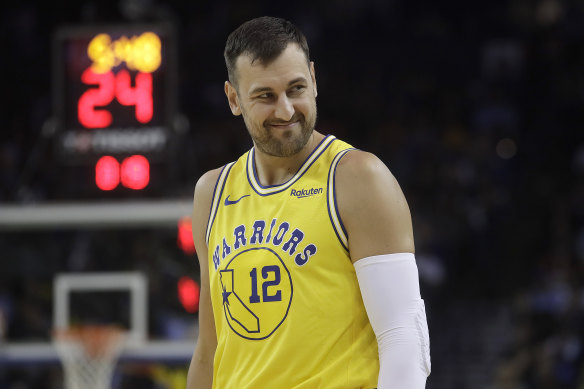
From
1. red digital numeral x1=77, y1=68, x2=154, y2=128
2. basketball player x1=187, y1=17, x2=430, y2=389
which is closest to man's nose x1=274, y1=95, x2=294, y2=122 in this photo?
basketball player x1=187, y1=17, x2=430, y2=389

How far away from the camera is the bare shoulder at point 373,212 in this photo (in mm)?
2572

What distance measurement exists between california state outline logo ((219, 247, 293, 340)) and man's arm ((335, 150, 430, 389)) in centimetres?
20

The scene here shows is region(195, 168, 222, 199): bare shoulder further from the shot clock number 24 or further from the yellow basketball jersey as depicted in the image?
the shot clock number 24

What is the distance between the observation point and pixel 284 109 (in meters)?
2.65

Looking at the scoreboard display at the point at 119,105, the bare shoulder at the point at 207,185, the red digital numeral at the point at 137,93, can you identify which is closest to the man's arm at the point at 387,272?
the bare shoulder at the point at 207,185

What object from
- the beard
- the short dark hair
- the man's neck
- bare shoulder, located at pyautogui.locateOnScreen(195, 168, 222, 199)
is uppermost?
the short dark hair

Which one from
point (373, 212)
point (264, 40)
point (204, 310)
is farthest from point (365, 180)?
point (204, 310)

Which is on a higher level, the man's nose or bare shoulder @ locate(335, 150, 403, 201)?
the man's nose

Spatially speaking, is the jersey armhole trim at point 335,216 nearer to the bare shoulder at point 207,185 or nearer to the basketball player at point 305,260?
the basketball player at point 305,260

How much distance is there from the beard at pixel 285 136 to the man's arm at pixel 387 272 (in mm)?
196

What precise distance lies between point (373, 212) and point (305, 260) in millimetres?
221

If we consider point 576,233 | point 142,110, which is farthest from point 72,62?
point 576,233

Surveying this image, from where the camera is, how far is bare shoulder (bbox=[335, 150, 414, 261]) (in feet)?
8.44

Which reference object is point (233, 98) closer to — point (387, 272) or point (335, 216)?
point (335, 216)
